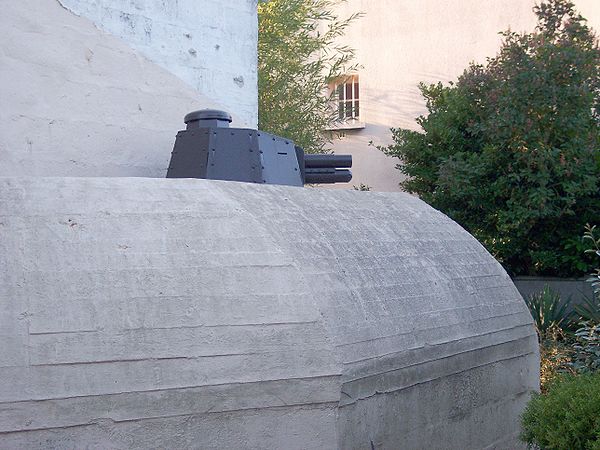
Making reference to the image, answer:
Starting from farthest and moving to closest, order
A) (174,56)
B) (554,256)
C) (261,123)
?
(261,123) < (554,256) < (174,56)

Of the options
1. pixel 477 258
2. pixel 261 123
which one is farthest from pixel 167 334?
pixel 261 123

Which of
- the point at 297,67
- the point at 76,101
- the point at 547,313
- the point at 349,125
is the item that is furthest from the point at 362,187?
the point at 76,101

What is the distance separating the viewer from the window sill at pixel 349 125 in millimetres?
15516

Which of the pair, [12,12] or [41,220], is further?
[12,12]

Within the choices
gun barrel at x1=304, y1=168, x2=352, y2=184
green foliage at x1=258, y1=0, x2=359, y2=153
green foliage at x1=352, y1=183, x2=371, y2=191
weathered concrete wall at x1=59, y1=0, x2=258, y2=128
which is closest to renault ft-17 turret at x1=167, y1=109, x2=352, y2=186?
gun barrel at x1=304, y1=168, x2=352, y2=184

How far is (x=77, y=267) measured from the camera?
4.32m

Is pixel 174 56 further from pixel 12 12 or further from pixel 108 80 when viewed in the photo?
pixel 12 12

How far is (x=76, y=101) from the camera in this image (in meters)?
6.65

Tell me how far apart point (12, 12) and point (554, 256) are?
7.10 meters

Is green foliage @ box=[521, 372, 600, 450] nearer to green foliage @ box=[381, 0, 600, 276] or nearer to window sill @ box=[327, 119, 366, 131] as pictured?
green foliage @ box=[381, 0, 600, 276]

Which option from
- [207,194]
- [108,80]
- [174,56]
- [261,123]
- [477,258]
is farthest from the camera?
[261,123]

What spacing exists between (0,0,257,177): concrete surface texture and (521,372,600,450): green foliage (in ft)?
11.2

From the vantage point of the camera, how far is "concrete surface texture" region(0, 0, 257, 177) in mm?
6305

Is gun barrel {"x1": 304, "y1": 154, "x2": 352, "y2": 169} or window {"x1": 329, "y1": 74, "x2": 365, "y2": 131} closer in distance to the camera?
gun barrel {"x1": 304, "y1": 154, "x2": 352, "y2": 169}
